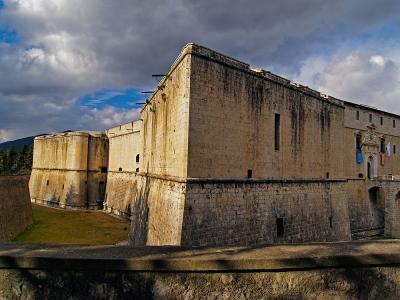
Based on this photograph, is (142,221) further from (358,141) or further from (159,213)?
(358,141)

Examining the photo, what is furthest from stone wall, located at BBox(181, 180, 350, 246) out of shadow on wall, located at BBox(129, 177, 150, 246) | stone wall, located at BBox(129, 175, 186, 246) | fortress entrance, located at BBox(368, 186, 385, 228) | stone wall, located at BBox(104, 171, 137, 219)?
stone wall, located at BBox(104, 171, 137, 219)

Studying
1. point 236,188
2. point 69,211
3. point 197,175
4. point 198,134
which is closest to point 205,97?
point 198,134

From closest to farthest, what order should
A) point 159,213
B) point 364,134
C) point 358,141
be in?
1. point 159,213
2. point 358,141
3. point 364,134

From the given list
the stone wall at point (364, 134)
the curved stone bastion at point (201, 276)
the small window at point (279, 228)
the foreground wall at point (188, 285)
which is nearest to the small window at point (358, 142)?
the stone wall at point (364, 134)

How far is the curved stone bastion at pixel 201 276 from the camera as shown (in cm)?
266

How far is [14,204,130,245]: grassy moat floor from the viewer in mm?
19844

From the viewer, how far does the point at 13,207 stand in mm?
21391

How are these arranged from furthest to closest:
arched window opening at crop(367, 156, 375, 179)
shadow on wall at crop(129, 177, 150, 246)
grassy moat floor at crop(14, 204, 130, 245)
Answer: arched window opening at crop(367, 156, 375, 179) → grassy moat floor at crop(14, 204, 130, 245) → shadow on wall at crop(129, 177, 150, 246)

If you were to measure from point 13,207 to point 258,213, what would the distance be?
679 inches

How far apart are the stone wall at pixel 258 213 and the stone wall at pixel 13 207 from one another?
12.6 metres

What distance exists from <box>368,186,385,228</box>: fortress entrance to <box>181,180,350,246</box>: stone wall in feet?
26.4

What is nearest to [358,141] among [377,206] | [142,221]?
[377,206]

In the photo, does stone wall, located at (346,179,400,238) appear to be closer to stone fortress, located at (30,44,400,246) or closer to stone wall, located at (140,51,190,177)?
stone fortress, located at (30,44,400,246)

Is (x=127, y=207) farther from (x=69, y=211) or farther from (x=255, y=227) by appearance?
(x=255, y=227)
